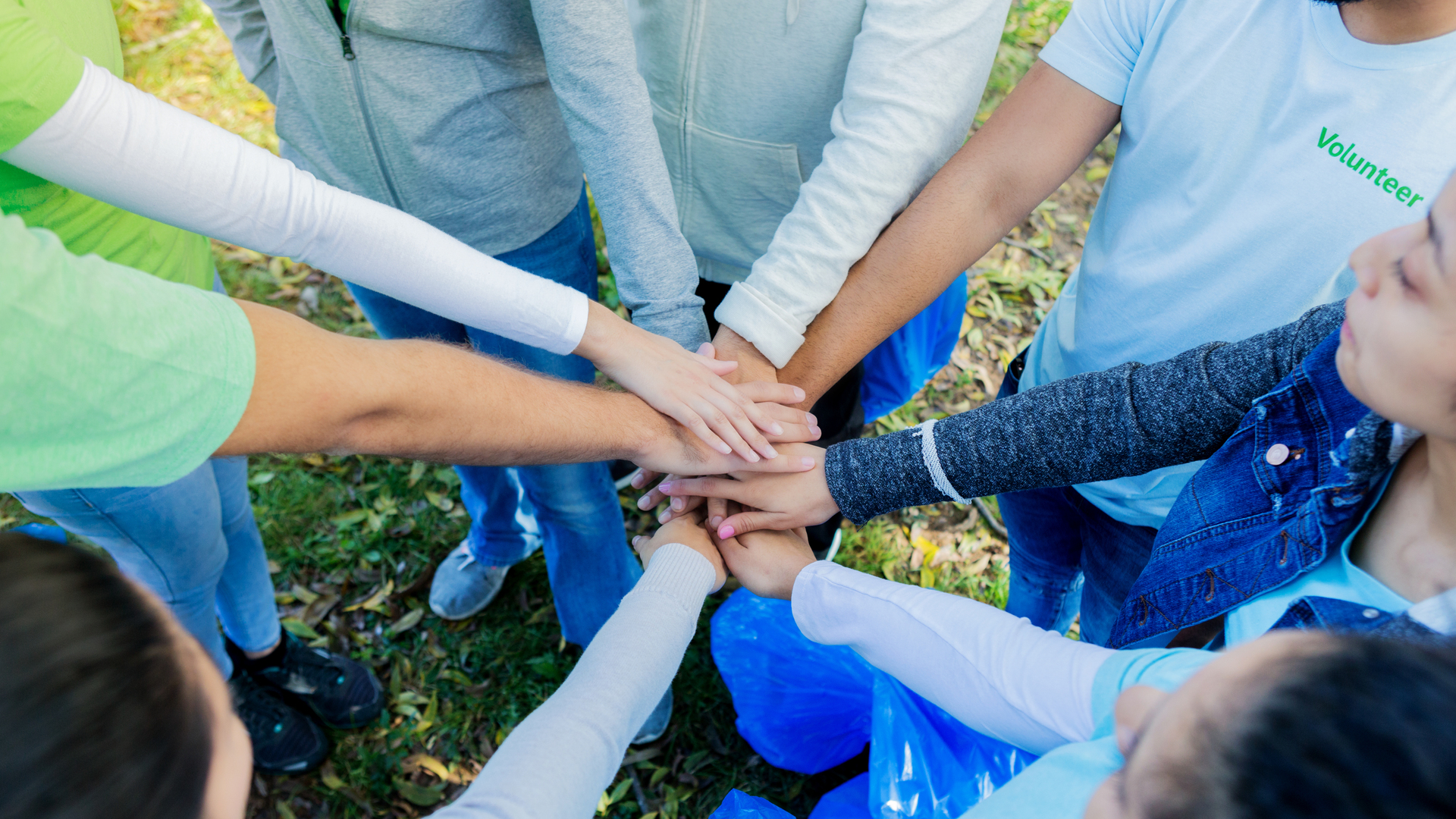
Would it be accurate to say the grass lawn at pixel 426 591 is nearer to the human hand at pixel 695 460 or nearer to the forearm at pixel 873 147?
the human hand at pixel 695 460

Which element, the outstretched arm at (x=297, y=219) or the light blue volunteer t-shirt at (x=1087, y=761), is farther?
the outstretched arm at (x=297, y=219)

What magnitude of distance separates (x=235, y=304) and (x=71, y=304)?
0.80ft

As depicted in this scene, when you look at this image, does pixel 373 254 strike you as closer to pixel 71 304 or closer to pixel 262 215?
pixel 262 215

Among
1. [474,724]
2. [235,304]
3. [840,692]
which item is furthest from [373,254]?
[474,724]

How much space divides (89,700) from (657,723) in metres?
2.12

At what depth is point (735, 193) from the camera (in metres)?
2.15

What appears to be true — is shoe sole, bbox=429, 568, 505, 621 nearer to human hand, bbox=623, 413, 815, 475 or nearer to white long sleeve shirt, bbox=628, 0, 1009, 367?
human hand, bbox=623, 413, 815, 475

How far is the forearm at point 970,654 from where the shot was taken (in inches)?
48.7

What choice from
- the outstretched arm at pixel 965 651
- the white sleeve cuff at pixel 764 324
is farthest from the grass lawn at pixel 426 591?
the outstretched arm at pixel 965 651

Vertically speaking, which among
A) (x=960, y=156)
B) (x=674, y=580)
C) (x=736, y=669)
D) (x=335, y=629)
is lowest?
(x=335, y=629)

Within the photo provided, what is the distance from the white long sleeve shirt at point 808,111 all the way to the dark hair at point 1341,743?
1.38m

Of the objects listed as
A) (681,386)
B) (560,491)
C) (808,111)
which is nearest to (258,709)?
(560,491)

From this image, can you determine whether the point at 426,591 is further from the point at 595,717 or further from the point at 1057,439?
the point at 1057,439

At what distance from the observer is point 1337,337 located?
1.24 metres
